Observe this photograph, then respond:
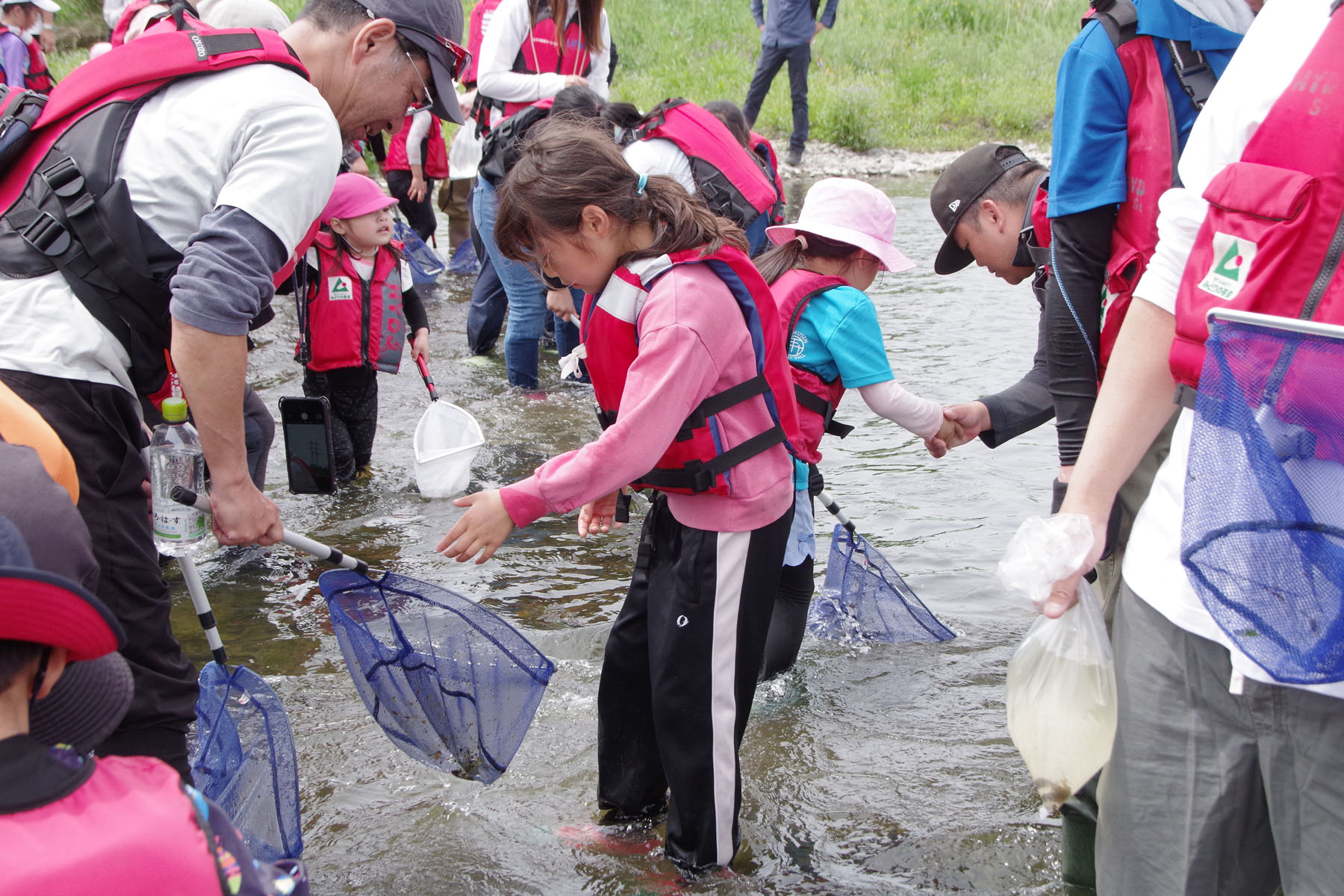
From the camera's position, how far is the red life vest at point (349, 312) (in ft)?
17.1

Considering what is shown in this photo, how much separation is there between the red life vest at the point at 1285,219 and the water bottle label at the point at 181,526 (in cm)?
209

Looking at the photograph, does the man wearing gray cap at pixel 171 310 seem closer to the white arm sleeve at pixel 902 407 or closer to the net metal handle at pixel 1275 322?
the white arm sleeve at pixel 902 407

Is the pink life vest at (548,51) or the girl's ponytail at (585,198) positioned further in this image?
the pink life vest at (548,51)

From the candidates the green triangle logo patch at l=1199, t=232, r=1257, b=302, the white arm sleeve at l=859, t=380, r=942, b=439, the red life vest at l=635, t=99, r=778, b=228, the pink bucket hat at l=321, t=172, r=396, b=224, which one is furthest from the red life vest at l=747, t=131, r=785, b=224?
the green triangle logo patch at l=1199, t=232, r=1257, b=302

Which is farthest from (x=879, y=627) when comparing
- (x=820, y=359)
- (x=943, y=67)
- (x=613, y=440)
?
(x=943, y=67)

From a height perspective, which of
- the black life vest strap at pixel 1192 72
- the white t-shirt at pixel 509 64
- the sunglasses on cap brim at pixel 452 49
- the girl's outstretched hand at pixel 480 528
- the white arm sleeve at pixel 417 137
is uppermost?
the black life vest strap at pixel 1192 72

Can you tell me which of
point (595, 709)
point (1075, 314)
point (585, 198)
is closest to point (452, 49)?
point (585, 198)

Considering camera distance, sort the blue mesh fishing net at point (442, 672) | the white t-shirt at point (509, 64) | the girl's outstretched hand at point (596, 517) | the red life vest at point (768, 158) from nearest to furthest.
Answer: the blue mesh fishing net at point (442, 672)
the girl's outstretched hand at point (596, 517)
the red life vest at point (768, 158)
the white t-shirt at point (509, 64)

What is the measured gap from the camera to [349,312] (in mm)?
5250

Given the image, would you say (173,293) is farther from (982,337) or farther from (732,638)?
(982,337)

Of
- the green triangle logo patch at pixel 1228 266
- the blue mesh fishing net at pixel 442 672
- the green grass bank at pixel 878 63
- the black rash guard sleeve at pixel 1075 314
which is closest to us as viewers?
the green triangle logo patch at pixel 1228 266

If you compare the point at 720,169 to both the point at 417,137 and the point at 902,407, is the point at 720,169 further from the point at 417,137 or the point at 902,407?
the point at 417,137

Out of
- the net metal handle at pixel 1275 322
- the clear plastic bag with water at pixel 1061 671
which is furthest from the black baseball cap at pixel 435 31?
the net metal handle at pixel 1275 322

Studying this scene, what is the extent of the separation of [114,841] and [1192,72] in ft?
8.06
